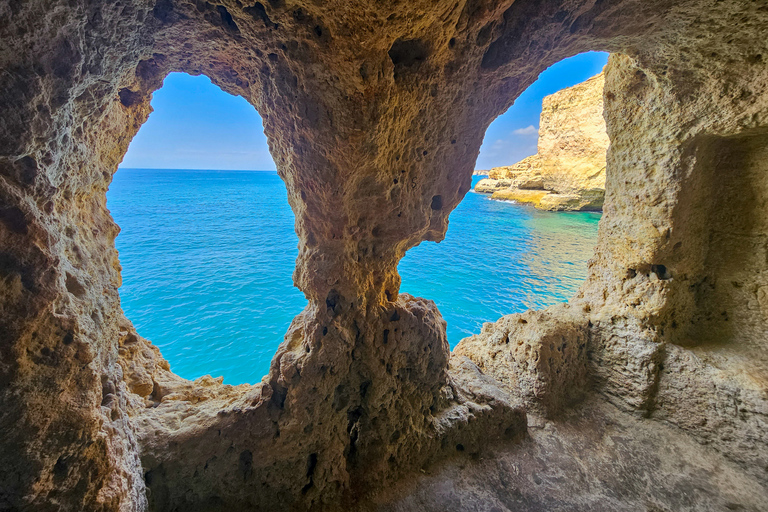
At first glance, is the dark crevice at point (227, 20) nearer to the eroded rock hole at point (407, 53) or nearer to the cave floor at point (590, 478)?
the eroded rock hole at point (407, 53)

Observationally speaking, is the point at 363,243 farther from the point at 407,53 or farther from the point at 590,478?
the point at 590,478

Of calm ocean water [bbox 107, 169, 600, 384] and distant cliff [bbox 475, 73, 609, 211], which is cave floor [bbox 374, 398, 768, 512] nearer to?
calm ocean water [bbox 107, 169, 600, 384]

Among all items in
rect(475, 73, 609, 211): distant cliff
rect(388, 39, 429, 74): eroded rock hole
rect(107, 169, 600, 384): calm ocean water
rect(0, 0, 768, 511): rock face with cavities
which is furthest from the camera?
rect(475, 73, 609, 211): distant cliff

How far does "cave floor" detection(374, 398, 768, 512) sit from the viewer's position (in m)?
3.14

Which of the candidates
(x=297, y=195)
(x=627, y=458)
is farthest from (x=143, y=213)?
(x=627, y=458)

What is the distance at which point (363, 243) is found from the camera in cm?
307

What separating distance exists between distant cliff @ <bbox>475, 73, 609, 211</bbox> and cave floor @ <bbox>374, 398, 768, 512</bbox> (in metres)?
26.2

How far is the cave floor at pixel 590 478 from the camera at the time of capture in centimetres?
314

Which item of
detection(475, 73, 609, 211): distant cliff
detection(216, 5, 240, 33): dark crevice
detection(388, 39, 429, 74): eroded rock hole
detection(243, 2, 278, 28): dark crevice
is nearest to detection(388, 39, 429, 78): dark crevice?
detection(388, 39, 429, 74): eroded rock hole

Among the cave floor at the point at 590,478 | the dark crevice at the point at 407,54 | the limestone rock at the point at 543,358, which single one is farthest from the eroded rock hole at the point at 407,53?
the cave floor at the point at 590,478

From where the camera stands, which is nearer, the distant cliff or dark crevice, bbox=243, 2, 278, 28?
dark crevice, bbox=243, 2, 278, 28

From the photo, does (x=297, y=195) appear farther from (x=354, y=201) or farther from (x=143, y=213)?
(x=143, y=213)

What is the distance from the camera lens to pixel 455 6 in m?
2.06

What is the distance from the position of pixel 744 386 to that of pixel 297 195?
4923mm
